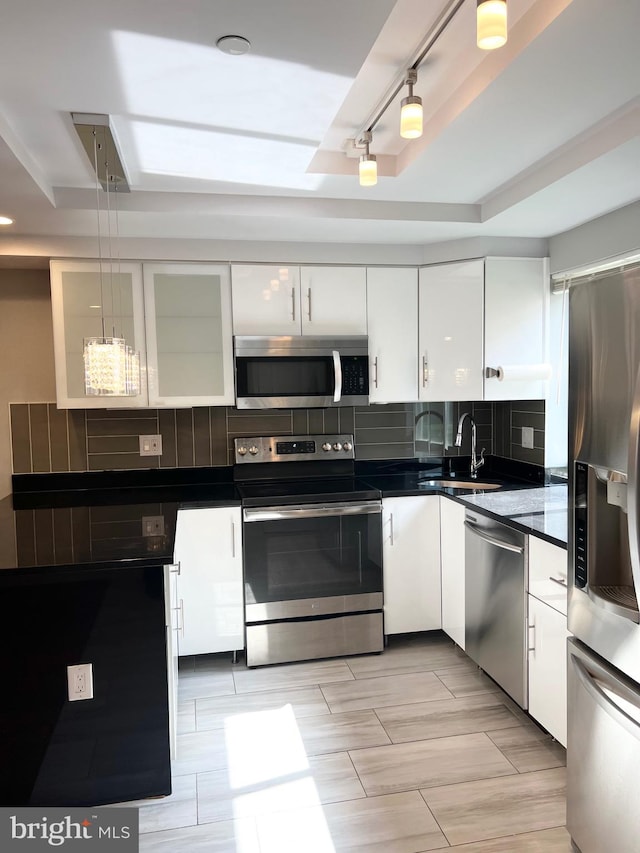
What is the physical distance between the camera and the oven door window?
124 inches

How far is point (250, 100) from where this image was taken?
6.04 feet

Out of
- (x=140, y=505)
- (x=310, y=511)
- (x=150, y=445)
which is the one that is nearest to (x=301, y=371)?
(x=310, y=511)

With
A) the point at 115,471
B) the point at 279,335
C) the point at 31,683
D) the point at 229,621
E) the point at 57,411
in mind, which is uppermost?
the point at 279,335

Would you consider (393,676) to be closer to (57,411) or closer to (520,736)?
(520,736)

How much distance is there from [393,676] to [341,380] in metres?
1.56

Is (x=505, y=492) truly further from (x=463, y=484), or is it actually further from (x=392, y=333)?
(x=392, y=333)

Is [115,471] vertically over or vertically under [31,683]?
over

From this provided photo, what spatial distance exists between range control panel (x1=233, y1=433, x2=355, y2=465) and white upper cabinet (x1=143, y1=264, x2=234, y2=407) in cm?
38

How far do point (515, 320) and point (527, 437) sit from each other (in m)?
0.69

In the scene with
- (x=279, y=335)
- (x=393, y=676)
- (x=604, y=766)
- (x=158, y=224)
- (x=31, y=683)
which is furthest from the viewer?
(x=279, y=335)

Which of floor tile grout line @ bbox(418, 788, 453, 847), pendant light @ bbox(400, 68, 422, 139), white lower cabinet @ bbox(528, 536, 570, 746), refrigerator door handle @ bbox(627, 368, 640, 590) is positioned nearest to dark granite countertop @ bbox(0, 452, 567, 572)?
white lower cabinet @ bbox(528, 536, 570, 746)

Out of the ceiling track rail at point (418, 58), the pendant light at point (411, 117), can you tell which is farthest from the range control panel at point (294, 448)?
the pendant light at point (411, 117)

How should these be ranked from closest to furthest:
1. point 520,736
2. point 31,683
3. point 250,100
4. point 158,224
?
1. point 250,100
2. point 31,683
3. point 520,736
4. point 158,224

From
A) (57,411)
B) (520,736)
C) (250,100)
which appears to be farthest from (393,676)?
(250,100)
